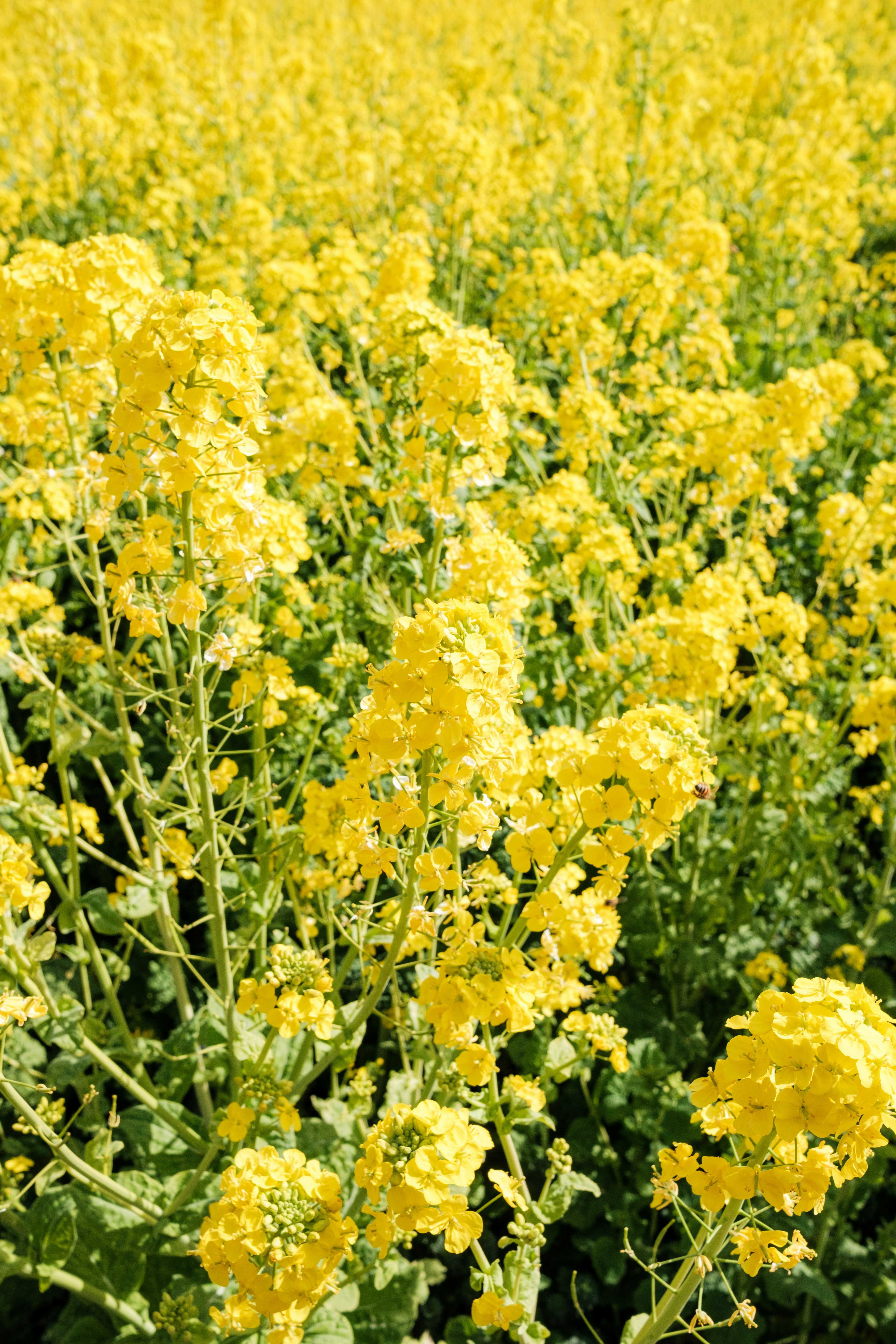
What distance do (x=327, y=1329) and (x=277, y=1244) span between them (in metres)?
1.06

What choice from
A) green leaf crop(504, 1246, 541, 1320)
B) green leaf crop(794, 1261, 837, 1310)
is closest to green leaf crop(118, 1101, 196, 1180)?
green leaf crop(504, 1246, 541, 1320)

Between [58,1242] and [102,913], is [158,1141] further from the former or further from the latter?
[102,913]

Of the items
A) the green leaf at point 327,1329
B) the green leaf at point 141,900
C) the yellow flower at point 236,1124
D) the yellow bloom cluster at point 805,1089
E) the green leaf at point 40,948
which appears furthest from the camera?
the green leaf at point 141,900

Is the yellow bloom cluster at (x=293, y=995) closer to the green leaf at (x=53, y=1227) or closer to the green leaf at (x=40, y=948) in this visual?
the green leaf at (x=40, y=948)

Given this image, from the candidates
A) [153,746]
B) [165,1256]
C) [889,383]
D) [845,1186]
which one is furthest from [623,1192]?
[889,383]

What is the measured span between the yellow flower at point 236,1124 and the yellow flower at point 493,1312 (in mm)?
653

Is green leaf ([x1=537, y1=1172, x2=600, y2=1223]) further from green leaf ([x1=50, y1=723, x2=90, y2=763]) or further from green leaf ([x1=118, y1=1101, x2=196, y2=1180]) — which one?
green leaf ([x1=50, y1=723, x2=90, y2=763])

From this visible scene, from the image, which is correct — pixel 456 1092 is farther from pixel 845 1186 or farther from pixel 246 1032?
pixel 845 1186

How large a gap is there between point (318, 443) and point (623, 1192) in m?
3.02

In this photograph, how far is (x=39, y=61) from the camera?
36.1ft

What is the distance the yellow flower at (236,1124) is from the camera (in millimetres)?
2225

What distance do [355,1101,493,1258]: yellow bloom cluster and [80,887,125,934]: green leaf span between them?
1.21 m

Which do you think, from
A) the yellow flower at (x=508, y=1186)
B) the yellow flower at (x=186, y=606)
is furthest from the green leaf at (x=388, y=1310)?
the yellow flower at (x=186, y=606)

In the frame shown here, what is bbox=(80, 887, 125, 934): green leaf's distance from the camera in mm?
2688
